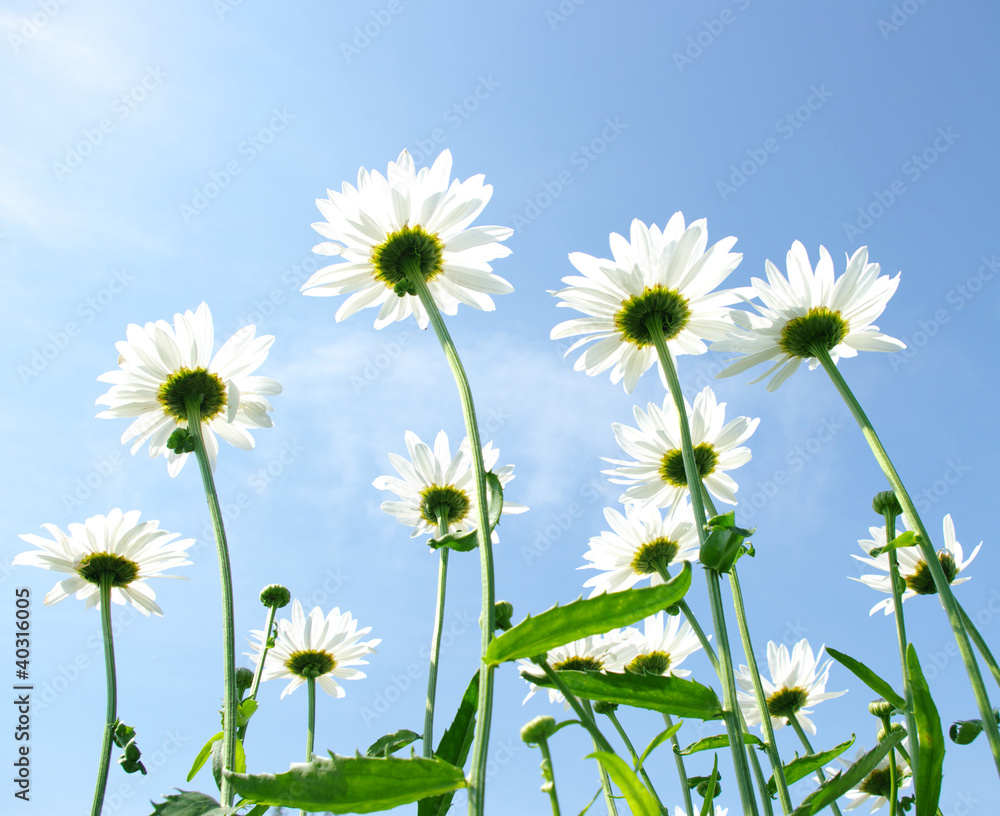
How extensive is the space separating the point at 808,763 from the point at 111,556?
2709mm

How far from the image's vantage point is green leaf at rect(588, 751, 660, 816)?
1.34m

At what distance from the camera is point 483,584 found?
1406 mm

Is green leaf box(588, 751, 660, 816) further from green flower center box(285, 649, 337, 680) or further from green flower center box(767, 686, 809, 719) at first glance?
green flower center box(285, 649, 337, 680)

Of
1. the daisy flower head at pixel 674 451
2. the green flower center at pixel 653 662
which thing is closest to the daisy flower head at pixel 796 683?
the green flower center at pixel 653 662

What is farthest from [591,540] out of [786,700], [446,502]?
[786,700]

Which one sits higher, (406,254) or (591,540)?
(406,254)

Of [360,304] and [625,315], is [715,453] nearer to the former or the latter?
[625,315]

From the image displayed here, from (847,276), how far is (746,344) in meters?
0.47

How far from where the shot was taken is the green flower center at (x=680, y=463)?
10.2ft

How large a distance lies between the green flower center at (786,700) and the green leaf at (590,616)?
259 cm

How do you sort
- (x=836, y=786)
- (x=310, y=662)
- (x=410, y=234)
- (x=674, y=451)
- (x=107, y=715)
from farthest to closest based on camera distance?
1. (x=310, y=662)
2. (x=674, y=451)
3. (x=410, y=234)
4. (x=107, y=715)
5. (x=836, y=786)

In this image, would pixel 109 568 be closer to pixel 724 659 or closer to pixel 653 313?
pixel 653 313

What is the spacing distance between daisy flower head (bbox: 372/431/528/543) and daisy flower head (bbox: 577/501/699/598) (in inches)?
18.6

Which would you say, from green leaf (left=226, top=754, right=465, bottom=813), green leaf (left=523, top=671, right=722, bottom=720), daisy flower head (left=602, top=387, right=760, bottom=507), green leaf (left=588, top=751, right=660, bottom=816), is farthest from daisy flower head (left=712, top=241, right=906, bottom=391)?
green leaf (left=226, top=754, right=465, bottom=813)
